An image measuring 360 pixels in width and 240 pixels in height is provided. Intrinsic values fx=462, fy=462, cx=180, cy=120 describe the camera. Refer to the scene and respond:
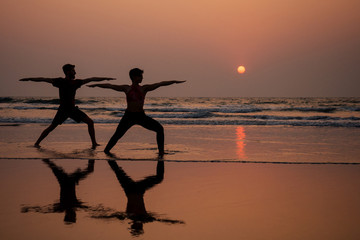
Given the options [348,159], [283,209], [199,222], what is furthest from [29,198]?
[348,159]

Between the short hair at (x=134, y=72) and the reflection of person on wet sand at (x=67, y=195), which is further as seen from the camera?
the short hair at (x=134, y=72)

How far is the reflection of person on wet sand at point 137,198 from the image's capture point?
14.0ft

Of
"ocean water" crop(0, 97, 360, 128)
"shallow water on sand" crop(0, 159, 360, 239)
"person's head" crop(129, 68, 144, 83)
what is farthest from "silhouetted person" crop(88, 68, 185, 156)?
"ocean water" crop(0, 97, 360, 128)

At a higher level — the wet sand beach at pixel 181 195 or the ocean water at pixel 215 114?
the wet sand beach at pixel 181 195

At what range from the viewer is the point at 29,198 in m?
5.23

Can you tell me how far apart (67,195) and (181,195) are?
134 centimetres

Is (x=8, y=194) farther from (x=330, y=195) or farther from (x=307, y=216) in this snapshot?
(x=330, y=195)

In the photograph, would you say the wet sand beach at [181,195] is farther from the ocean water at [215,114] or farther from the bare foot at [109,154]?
the ocean water at [215,114]

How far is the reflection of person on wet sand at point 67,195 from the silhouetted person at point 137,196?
0.44 m

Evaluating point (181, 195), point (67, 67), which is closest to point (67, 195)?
point (181, 195)

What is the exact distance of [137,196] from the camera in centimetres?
540

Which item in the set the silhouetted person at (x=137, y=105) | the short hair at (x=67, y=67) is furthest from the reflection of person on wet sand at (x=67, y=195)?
the short hair at (x=67, y=67)

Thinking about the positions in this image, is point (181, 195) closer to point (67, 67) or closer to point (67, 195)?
point (67, 195)

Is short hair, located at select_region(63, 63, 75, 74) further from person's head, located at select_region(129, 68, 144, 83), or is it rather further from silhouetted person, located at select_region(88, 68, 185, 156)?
person's head, located at select_region(129, 68, 144, 83)
